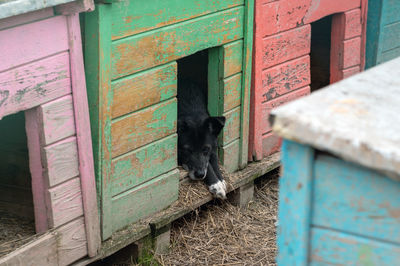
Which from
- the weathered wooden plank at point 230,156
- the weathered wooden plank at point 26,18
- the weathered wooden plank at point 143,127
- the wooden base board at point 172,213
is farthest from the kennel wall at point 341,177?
the weathered wooden plank at point 230,156

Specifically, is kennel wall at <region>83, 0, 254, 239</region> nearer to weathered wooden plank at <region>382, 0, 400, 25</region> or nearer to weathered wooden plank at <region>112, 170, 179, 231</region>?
weathered wooden plank at <region>112, 170, 179, 231</region>

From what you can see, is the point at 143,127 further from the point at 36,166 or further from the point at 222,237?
the point at 222,237

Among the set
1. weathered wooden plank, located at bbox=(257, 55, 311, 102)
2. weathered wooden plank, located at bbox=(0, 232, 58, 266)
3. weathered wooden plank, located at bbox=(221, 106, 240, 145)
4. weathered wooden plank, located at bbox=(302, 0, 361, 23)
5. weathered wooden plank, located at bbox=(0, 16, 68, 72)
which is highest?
weathered wooden plank, located at bbox=(0, 16, 68, 72)

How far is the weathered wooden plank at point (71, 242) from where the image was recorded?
418 centimetres

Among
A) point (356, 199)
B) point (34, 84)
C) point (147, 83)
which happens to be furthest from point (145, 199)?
point (356, 199)

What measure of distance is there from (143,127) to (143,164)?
0.91ft

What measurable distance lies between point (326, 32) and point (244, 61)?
2439mm

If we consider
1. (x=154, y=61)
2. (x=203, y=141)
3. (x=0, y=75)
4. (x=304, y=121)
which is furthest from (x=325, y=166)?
(x=203, y=141)

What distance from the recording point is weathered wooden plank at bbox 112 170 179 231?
462cm

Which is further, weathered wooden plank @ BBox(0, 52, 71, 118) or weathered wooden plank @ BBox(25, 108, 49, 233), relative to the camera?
weathered wooden plank @ BBox(25, 108, 49, 233)

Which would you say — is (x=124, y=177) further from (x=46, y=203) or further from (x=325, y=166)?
(x=325, y=166)

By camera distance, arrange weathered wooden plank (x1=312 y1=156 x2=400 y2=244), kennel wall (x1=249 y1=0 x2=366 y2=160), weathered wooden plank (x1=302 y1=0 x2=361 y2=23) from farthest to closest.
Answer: weathered wooden plank (x1=302 y1=0 x2=361 y2=23), kennel wall (x1=249 y1=0 x2=366 y2=160), weathered wooden plank (x1=312 y1=156 x2=400 y2=244)

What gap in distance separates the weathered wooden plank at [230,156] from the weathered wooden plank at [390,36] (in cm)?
225

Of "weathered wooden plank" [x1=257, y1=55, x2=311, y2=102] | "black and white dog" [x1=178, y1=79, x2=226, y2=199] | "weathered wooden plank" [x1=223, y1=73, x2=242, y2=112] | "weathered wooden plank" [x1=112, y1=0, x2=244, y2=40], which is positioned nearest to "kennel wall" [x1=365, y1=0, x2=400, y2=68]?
"weathered wooden plank" [x1=257, y1=55, x2=311, y2=102]
